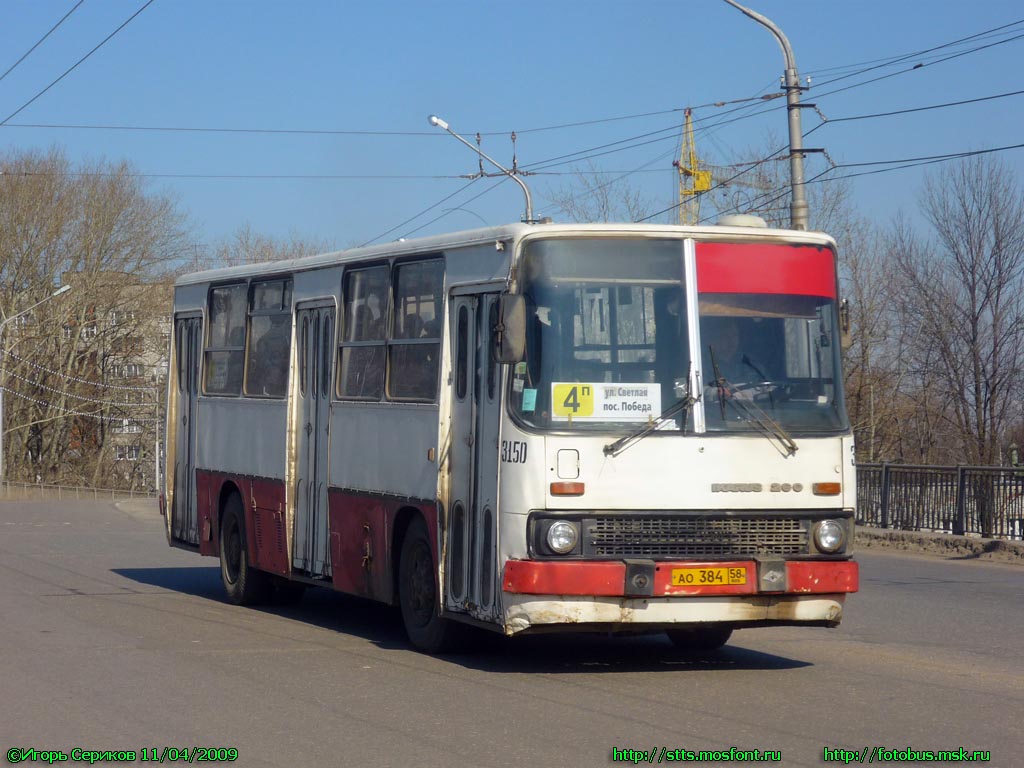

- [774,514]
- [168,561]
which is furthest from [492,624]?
[168,561]

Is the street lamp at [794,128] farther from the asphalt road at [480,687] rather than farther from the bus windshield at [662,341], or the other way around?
the bus windshield at [662,341]

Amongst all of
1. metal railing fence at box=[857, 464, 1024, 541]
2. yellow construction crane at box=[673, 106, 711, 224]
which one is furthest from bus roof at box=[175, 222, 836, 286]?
yellow construction crane at box=[673, 106, 711, 224]

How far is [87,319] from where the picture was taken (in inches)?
2335

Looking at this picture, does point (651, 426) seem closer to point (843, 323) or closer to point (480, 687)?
point (843, 323)

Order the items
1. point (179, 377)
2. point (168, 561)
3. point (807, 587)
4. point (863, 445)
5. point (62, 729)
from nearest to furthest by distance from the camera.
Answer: point (62, 729) < point (807, 587) < point (179, 377) < point (168, 561) < point (863, 445)

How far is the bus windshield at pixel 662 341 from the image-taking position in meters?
9.35

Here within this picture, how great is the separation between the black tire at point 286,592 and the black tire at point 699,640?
4825 mm

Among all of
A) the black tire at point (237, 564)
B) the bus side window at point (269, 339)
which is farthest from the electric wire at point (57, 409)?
the bus side window at point (269, 339)

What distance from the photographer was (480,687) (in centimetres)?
905

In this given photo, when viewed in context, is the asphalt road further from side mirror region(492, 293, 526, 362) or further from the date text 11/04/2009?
side mirror region(492, 293, 526, 362)

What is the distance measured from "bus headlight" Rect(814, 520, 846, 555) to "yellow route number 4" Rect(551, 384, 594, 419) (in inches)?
65.5

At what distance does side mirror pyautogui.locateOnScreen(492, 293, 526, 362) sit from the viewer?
363 inches

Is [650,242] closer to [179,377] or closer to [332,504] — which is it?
[332,504]

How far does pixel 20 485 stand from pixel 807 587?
51.5 m
